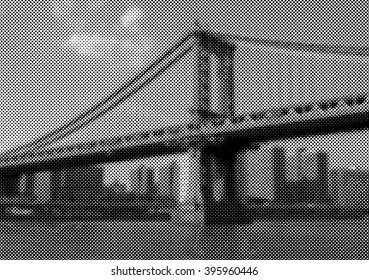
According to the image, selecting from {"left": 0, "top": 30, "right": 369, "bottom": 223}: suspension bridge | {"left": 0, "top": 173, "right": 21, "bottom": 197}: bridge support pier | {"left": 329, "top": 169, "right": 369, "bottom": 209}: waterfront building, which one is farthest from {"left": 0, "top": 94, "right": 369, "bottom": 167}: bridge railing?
{"left": 0, "top": 173, "right": 21, "bottom": 197}: bridge support pier

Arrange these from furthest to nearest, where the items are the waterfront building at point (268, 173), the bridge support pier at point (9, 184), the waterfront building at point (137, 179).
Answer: the bridge support pier at point (9, 184) < the waterfront building at point (268, 173) < the waterfront building at point (137, 179)

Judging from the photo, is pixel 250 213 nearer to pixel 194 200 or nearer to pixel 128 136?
pixel 194 200

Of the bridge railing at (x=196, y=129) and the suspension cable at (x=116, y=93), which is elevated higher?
the suspension cable at (x=116, y=93)

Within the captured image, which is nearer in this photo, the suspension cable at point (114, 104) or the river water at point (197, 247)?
the river water at point (197, 247)

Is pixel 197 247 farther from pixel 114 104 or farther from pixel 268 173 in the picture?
pixel 114 104

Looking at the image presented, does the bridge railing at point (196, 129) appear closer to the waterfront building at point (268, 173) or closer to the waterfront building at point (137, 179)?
the waterfront building at point (268, 173)

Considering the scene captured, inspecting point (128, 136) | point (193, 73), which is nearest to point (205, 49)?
point (193, 73)

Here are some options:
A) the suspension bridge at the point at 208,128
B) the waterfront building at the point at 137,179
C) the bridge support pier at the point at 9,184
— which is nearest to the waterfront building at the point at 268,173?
the suspension bridge at the point at 208,128

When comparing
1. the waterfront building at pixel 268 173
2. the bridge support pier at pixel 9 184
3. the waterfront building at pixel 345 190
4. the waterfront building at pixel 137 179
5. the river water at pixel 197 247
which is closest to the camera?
the river water at pixel 197 247

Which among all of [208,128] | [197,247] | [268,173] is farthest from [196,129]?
[197,247]

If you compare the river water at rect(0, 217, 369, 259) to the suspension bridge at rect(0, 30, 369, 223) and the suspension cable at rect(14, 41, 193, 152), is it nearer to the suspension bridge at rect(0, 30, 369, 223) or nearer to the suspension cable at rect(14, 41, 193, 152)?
the suspension bridge at rect(0, 30, 369, 223)
